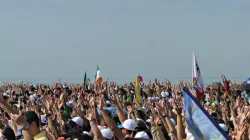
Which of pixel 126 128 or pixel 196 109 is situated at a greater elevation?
pixel 196 109

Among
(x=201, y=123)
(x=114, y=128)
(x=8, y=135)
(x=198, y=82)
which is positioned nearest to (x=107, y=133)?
(x=114, y=128)

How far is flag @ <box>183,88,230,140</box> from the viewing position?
386 cm

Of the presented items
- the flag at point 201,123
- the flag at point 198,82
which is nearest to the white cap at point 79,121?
the flag at point 201,123

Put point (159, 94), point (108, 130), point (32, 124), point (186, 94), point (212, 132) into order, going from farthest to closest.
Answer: point (159, 94) < point (108, 130) < point (32, 124) < point (186, 94) < point (212, 132)

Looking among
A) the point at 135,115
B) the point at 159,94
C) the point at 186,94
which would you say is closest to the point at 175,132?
the point at 135,115

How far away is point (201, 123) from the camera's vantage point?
4.01 m

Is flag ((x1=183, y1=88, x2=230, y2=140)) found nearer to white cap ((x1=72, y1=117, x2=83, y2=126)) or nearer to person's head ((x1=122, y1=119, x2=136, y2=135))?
person's head ((x1=122, y1=119, x2=136, y2=135))

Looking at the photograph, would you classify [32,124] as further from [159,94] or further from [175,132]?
[159,94]

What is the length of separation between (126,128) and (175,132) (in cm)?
63

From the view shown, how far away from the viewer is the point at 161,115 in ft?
23.3

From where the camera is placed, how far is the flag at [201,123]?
12.7 ft

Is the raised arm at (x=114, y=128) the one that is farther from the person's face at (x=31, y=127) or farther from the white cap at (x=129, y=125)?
the person's face at (x=31, y=127)

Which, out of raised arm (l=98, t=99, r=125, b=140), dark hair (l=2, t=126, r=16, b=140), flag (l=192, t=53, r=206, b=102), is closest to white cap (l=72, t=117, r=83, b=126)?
raised arm (l=98, t=99, r=125, b=140)

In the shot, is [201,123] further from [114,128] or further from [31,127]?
[114,128]
